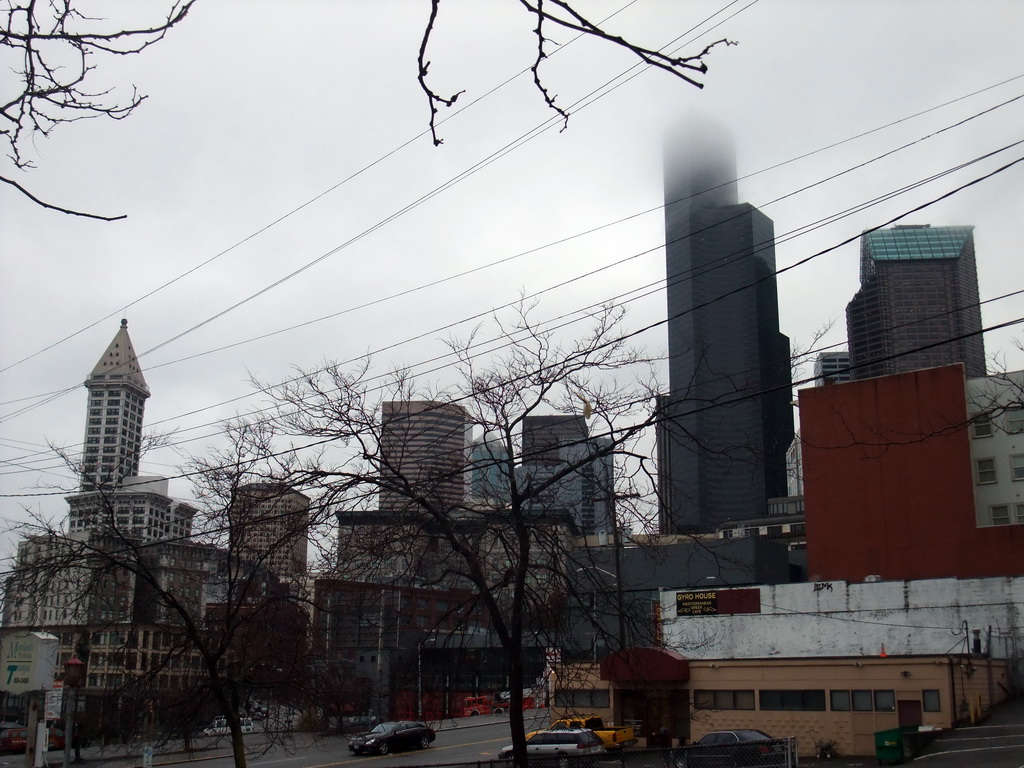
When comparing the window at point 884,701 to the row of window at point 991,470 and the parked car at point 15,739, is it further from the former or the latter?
the parked car at point 15,739

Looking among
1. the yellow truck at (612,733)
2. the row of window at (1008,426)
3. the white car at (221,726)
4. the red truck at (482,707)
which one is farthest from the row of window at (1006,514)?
the white car at (221,726)

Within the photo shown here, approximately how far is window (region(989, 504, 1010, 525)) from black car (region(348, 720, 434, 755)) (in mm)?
36645

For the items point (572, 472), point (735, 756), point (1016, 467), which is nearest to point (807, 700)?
point (735, 756)

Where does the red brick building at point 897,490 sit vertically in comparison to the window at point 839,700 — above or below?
above

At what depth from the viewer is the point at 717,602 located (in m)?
50.4

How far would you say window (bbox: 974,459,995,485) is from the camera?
2223 inches

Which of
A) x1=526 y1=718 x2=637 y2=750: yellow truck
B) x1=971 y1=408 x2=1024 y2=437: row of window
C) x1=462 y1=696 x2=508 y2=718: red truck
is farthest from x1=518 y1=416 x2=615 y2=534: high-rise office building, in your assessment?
x1=971 y1=408 x2=1024 y2=437: row of window

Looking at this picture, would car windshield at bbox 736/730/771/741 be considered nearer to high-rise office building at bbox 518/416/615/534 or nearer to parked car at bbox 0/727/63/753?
high-rise office building at bbox 518/416/615/534

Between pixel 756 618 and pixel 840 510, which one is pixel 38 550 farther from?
pixel 840 510

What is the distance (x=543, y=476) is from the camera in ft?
51.9

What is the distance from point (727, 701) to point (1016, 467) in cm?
3040

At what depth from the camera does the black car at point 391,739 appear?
37.2 meters

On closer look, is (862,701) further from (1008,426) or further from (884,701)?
(1008,426)

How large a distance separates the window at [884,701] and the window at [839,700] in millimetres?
944
